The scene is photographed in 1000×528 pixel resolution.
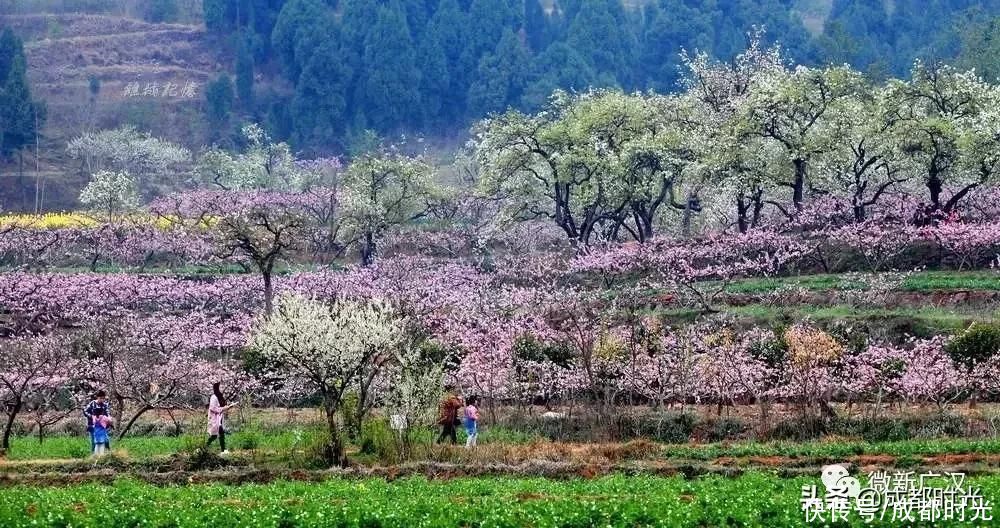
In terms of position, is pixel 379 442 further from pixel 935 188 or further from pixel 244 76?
pixel 244 76

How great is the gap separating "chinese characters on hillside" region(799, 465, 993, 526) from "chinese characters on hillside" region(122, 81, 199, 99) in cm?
10531

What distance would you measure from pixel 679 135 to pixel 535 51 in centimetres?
7879

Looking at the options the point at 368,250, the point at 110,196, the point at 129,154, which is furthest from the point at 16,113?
the point at 368,250

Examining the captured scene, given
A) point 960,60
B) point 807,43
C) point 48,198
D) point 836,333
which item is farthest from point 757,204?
point 807,43

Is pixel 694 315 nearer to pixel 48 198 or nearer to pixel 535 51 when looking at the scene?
pixel 48 198

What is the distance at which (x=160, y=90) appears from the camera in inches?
4564

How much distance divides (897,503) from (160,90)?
108267 mm

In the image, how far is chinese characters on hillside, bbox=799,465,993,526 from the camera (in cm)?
1692

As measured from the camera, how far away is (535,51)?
134250mm

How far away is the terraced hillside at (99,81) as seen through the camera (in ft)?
325

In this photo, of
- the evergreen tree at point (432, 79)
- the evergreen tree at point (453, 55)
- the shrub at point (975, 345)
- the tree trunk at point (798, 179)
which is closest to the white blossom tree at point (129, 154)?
the evergreen tree at point (432, 79)

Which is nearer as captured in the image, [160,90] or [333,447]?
[333,447]

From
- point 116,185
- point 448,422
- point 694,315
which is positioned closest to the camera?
point 448,422

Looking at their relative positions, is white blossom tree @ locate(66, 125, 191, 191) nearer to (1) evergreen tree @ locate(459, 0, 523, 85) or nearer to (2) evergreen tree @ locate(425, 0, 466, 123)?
(2) evergreen tree @ locate(425, 0, 466, 123)
